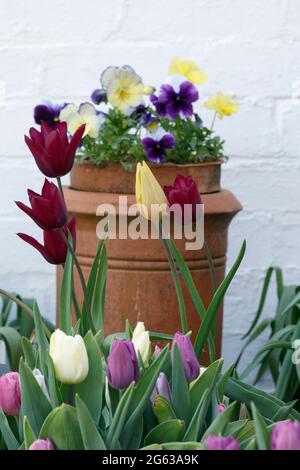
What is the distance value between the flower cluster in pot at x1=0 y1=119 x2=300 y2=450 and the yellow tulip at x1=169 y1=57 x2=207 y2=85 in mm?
793

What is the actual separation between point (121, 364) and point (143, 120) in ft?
3.00

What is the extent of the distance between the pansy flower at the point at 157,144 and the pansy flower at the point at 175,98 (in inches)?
1.6

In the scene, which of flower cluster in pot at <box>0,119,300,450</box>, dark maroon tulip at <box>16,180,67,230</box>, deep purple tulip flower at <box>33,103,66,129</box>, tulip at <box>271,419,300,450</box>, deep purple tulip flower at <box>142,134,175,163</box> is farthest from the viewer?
deep purple tulip flower at <box>33,103,66,129</box>

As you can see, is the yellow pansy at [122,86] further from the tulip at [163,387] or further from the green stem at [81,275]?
the tulip at [163,387]

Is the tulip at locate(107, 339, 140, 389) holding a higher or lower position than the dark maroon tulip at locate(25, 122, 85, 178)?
lower

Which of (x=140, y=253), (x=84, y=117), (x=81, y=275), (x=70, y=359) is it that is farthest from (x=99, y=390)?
(x=84, y=117)

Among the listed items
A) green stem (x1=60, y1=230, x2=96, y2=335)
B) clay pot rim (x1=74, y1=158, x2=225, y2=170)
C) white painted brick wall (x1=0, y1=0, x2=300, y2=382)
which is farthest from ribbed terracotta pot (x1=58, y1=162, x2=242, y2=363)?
green stem (x1=60, y1=230, x2=96, y2=335)

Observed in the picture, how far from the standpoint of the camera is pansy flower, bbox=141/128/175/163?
1.52 m

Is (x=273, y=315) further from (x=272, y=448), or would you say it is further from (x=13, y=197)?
(x=272, y=448)

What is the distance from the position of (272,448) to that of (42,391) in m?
0.23

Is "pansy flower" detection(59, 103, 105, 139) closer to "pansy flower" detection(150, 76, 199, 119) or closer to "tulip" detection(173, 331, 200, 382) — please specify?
"pansy flower" detection(150, 76, 199, 119)

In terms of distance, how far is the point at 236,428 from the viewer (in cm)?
75

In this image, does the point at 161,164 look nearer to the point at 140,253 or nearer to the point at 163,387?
the point at 140,253

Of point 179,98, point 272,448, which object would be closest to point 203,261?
point 179,98
